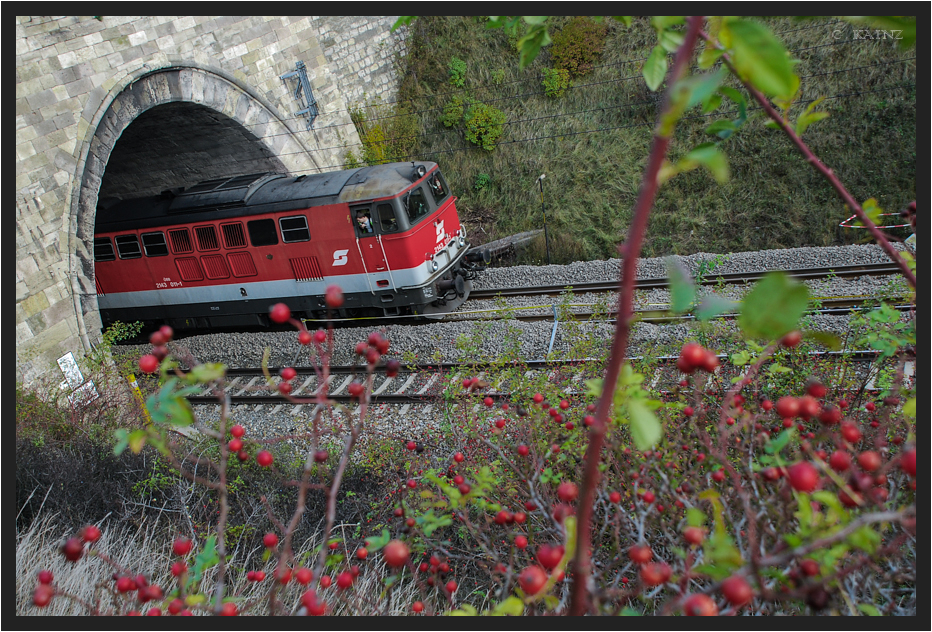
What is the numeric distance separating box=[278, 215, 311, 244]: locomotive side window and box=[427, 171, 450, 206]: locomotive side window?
248 centimetres

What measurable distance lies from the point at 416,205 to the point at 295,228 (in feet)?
7.70


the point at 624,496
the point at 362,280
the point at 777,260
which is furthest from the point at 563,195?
the point at 624,496

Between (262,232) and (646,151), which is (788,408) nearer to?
(262,232)

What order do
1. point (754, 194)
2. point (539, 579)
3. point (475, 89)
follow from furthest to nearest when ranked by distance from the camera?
point (475, 89) → point (754, 194) → point (539, 579)

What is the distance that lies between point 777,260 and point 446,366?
24.1 feet

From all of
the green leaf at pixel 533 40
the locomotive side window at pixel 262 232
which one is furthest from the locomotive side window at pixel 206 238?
the green leaf at pixel 533 40

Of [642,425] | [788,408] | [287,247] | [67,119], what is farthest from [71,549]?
[67,119]

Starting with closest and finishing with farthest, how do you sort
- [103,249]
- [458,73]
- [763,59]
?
[763,59], [103,249], [458,73]

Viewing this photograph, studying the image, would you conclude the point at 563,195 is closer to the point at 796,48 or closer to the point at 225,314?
the point at 796,48

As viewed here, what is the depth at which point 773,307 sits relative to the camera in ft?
3.51

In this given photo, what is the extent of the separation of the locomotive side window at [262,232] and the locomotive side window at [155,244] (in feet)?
7.06

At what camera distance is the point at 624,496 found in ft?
10.9

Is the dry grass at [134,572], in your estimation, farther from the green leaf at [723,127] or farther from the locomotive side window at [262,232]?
the locomotive side window at [262,232]

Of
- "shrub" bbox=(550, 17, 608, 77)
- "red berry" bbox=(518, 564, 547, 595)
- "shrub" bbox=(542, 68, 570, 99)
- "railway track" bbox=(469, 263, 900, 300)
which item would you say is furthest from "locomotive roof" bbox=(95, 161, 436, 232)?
"red berry" bbox=(518, 564, 547, 595)
